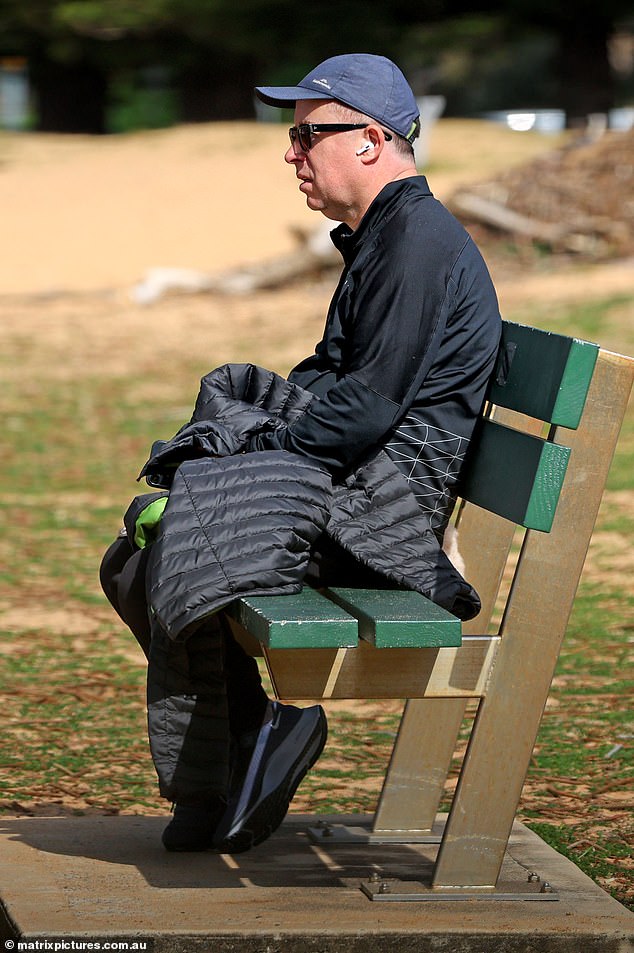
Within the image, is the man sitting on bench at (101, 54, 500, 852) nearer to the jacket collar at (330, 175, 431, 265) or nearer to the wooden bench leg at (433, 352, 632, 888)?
the jacket collar at (330, 175, 431, 265)

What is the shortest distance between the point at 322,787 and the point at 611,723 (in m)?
0.98

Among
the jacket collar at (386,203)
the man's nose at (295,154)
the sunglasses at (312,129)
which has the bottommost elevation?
the jacket collar at (386,203)

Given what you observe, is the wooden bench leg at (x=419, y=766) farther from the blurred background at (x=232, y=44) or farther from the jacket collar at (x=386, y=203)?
the blurred background at (x=232, y=44)

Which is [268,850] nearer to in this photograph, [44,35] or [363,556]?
[363,556]

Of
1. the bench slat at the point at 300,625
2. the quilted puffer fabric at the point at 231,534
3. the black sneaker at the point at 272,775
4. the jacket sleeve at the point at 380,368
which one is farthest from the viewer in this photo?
the black sneaker at the point at 272,775

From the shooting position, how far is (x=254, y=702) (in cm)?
318

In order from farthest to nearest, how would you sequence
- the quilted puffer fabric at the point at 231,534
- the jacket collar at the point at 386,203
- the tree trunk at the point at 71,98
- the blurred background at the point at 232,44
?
the tree trunk at the point at 71,98, the blurred background at the point at 232,44, the jacket collar at the point at 386,203, the quilted puffer fabric at the point at 231,534

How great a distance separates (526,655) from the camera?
110 inches

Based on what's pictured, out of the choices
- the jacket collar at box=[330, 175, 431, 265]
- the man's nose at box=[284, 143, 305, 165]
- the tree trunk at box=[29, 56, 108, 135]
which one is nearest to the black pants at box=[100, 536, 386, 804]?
the jacket collar at box=[330, 175, 431, 265]

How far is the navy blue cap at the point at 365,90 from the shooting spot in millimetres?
2941

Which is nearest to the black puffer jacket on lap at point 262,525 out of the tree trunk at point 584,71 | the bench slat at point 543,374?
the bench slat at point 543,374

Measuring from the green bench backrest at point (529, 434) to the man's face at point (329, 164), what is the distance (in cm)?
42

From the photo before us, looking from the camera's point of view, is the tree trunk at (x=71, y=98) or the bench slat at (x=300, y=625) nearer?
the bench slat at (x=300, y=625)

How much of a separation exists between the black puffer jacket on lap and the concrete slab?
506mm
